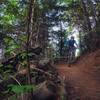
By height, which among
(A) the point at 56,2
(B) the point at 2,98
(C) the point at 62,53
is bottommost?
(B) the point at 2,98

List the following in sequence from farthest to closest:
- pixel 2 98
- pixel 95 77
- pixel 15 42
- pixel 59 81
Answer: pixel 95 77, pixel 59 81, pixel 2 98, pixel 15 42

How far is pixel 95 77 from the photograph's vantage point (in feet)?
42.1

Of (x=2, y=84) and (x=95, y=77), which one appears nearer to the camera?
(x=2, y=84)

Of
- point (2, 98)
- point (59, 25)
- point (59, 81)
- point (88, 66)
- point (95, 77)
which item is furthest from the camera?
point (59, 25)

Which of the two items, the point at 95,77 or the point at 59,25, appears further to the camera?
the point at 59,25

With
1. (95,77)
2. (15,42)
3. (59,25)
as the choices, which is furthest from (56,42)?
(15,42)

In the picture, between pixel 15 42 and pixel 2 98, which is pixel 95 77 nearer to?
pixel 2 98

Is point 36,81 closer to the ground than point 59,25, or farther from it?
closer to the ground

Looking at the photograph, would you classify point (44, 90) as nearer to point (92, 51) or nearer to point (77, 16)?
point (92, 51)

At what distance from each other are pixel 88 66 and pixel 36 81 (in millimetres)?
6041

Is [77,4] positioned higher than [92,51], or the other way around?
[77,4]

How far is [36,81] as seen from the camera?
9945mm

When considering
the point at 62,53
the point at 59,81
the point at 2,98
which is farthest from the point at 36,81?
the point at 62,53

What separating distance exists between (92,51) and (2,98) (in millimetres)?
10391
